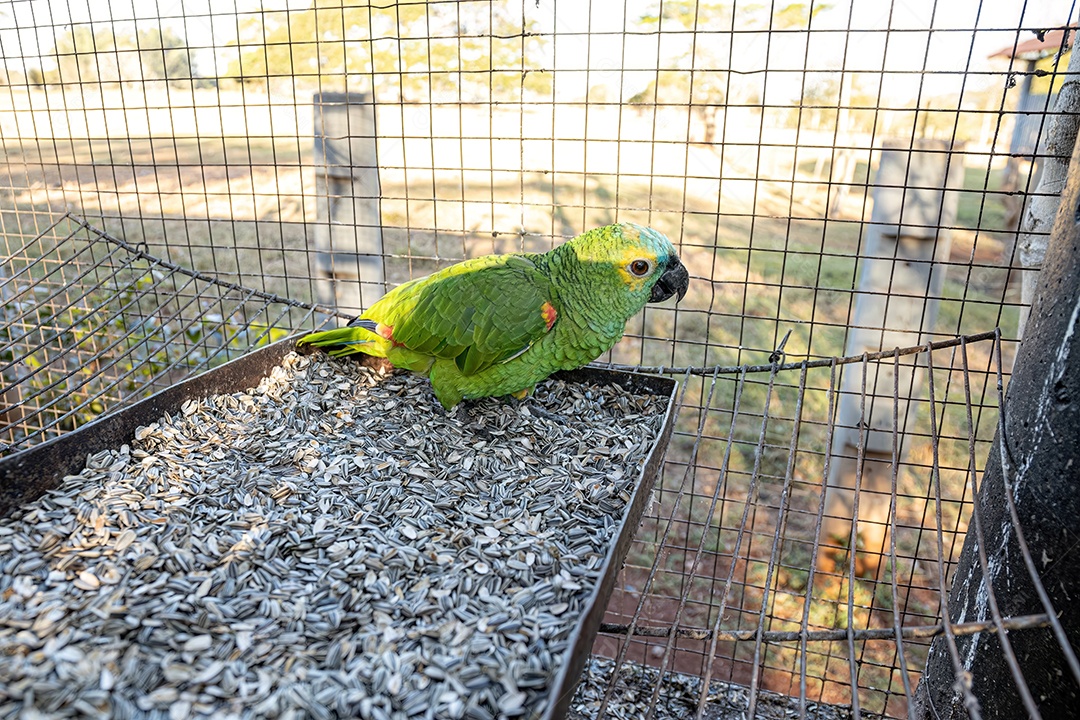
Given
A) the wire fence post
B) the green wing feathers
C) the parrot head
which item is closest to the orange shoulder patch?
the green wing feathers

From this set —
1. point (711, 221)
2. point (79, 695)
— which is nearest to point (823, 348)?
point (711, 221)

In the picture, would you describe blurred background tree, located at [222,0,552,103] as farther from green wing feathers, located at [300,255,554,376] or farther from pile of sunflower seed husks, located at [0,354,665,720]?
pile of sunflower seed husks, located at [0,354,665,720]

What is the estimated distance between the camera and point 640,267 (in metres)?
2.48

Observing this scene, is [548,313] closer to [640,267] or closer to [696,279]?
[640,267]

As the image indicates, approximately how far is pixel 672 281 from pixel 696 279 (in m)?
1.79

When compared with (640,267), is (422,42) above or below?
above

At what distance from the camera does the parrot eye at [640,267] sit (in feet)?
8.11

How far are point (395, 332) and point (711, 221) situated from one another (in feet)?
25.1

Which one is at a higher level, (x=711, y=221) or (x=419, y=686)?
(x=419, y=686)

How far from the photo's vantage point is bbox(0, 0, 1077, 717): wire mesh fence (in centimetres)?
224

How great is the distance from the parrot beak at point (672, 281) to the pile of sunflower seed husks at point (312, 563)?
523mm

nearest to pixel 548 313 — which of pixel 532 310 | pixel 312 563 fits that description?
pixel 532 310

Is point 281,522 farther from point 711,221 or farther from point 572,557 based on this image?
point 711,221

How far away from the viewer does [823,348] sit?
5754mm
